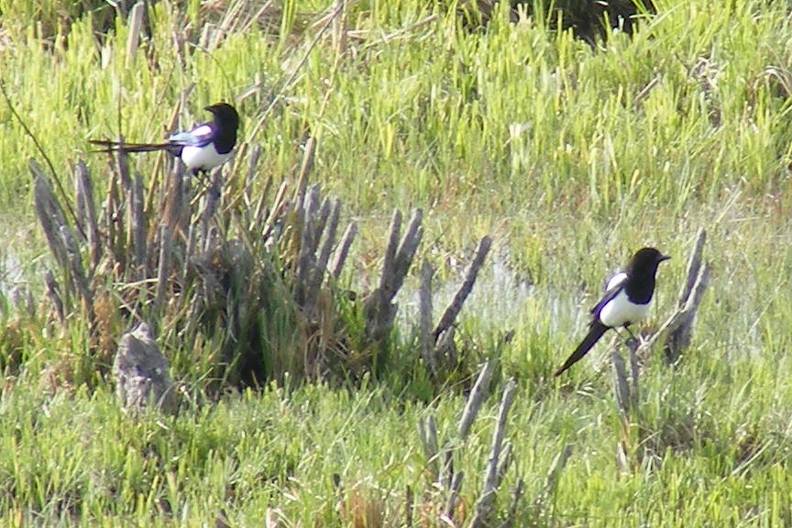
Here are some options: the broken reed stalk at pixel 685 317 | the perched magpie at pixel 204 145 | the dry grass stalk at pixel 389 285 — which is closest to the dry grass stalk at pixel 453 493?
the dry grass stalk at pixel 389 285

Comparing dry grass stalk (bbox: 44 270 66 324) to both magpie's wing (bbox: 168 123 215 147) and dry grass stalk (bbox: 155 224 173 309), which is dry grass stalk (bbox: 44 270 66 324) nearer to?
dry grass stalk (bbox: 155 224 173 309)

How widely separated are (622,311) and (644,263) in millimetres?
162

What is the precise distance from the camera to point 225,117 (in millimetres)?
5641

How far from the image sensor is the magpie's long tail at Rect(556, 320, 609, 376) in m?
5.23

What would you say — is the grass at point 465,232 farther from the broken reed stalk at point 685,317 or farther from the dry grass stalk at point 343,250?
the dry grass stalk at point 343,250

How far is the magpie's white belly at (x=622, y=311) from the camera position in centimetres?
517

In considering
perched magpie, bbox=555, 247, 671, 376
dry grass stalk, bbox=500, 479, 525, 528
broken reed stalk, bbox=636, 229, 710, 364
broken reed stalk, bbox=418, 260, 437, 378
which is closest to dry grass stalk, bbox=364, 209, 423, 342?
broken reed stalk, bbox=418, 260, 437, 378

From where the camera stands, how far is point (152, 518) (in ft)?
14.5

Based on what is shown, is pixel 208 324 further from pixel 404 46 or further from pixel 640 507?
pixel 404 46

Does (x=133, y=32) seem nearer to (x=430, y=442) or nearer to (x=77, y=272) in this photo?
(x=77, y=272)

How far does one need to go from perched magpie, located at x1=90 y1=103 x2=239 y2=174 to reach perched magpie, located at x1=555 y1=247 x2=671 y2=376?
1224 mm

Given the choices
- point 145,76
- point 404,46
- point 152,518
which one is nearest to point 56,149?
point 145,76

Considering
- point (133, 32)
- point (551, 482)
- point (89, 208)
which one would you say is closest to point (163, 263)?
point (89, 208)

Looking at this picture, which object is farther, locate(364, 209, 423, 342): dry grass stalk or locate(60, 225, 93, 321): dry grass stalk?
locate(364, 209, 423, 342): dry grass stalk
